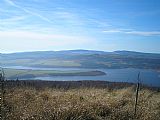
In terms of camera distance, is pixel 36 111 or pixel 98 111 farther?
pixel 98 111

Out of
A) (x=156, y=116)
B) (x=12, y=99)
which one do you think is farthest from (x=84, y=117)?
(x=12, y=99)

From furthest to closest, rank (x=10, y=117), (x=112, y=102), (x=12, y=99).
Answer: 1. (x=112, y=102)
2. (x=12, y=99)
3. (x=10, y=117)

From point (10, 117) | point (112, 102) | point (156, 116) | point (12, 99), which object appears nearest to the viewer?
point (10, 117)

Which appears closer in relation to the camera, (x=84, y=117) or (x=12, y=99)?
(x=84, y=117)

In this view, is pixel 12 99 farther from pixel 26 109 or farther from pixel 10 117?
pixel 10 117

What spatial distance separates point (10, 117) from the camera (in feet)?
21.9

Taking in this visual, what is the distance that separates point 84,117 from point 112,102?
7.91ft

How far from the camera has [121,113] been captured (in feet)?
26.5

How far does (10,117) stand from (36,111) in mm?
863

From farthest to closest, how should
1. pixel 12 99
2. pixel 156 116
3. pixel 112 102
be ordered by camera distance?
pixel 112 102 < pixel 12 99 < pixel 156 116

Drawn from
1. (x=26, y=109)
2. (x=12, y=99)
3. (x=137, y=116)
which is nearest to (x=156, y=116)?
(x=137, y=116)

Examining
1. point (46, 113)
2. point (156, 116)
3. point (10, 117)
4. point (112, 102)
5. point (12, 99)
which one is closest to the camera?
point (10, 117)

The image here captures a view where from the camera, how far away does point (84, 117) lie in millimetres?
7441

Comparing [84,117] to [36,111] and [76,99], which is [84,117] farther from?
[76,99]
